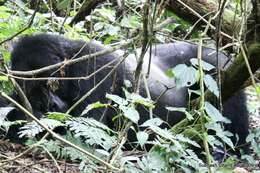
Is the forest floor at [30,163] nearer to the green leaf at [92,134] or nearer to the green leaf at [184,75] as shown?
the green leaf at [92,134]

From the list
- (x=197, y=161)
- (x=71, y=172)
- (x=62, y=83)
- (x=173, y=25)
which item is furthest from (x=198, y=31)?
(x=197, y=161)

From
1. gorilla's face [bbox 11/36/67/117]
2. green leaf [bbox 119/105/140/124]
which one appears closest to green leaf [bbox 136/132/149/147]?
green leaf [bbox 119/105/140/124]

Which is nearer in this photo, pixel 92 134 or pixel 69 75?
pixel 92 134

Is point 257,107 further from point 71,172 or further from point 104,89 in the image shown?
point 71,172

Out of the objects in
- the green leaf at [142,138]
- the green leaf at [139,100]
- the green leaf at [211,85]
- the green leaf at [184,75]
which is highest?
the green leaf at [184,75]

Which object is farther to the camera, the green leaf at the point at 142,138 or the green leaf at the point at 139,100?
the green leaf at the point at 139,100

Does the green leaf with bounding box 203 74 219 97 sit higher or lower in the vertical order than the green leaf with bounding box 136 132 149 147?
higher

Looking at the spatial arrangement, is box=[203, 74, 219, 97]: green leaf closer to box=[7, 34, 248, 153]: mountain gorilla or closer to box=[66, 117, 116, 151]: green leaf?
box=[66, 117, 116, 151]: green leaf

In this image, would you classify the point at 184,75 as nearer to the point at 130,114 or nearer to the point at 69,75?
the point at 130,114

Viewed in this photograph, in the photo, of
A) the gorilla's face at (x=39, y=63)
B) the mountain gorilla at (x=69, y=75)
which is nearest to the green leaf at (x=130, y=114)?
the mountain gorilla at (x=69, y=75)

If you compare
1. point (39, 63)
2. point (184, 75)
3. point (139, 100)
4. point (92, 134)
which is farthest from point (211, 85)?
point (39, 63)

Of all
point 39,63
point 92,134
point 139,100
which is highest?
point 139,100

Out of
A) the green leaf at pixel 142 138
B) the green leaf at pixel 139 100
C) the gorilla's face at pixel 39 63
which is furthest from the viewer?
the gorilla's face at pixel 39 63

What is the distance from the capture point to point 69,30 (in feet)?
11.6
